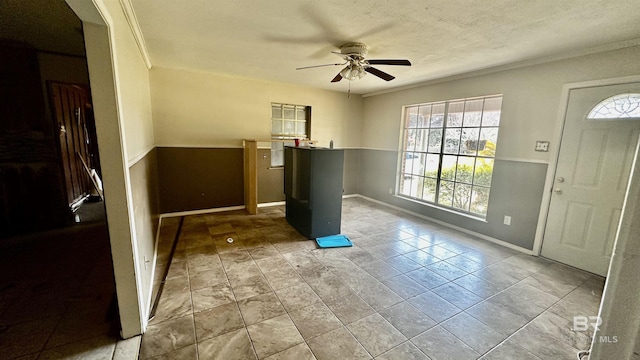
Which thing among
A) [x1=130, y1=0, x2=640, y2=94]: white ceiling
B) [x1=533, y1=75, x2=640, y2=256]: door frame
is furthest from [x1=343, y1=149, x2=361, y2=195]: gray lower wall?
[x1=533, y1=75, x2=640, y2=256]: door frame

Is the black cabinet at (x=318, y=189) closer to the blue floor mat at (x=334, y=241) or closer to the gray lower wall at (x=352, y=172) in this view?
the blue floor mat at (x=334, y=241)

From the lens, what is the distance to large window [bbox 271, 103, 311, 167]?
507cm

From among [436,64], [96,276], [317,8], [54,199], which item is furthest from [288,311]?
[54,199]

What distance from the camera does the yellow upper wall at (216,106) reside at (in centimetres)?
410

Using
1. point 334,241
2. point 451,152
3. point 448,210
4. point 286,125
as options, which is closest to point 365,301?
point 334,241

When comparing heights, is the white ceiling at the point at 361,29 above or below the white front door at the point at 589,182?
above

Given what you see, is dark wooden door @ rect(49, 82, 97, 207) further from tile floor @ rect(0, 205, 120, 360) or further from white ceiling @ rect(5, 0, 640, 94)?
tile floor @ rect(0, 205, 120, 360)

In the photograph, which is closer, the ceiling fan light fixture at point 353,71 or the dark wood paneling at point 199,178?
the ceiling fan light fixture at point 353,71

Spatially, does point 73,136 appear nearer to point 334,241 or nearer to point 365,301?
point 334,241

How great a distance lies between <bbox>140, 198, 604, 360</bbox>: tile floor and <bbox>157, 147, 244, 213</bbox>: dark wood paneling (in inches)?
42.4

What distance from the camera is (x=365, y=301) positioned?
2234 millimetres

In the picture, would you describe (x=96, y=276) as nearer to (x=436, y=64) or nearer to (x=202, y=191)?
(x=202, y=191)

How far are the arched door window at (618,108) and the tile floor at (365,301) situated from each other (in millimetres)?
1754

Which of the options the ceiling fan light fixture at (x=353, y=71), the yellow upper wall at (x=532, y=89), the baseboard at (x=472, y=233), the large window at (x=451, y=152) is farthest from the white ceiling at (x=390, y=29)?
the baseboard at (x=472, y=233)
